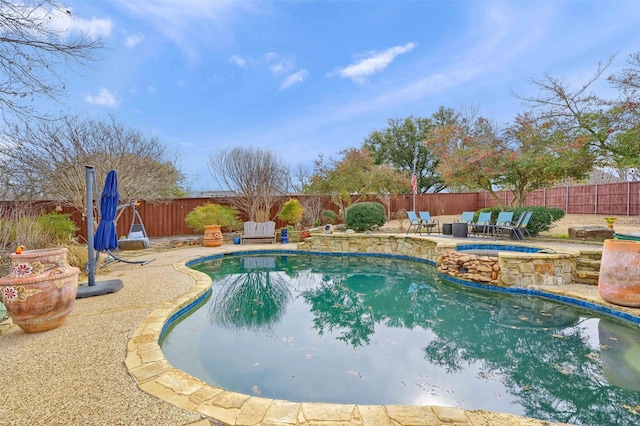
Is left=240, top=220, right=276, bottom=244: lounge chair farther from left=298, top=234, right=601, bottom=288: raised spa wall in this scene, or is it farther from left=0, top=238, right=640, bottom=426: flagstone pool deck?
left=0, top=238, right=640, bottom=426: flagstone pool deck

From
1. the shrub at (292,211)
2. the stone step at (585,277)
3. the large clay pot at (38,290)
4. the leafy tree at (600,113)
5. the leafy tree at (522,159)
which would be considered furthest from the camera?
the shrub at (292,211)

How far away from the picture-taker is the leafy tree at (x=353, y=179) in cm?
1288

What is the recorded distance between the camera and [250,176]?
1190 cm

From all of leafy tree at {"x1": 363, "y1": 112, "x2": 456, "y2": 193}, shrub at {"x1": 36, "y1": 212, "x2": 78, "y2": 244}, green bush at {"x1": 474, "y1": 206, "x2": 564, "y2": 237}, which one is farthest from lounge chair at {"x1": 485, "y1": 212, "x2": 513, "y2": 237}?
leafy tree at {"x1": 363, "y1": 112, "x2": 456, "y2": 193}

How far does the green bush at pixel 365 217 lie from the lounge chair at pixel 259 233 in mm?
2627

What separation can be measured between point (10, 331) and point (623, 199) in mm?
18651

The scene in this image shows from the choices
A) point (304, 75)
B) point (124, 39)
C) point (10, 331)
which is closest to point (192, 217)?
point (124, 39)

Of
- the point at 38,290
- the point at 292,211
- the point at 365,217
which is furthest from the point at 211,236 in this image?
the point at 38,290

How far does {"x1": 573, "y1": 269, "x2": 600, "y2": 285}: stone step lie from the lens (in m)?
5.17

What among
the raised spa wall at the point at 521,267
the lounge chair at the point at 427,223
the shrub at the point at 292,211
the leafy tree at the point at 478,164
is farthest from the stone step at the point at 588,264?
the shrub at the point at 292,211

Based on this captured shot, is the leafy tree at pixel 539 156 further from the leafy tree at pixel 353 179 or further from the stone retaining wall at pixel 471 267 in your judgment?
the stone retaining wall at pixel 471 267

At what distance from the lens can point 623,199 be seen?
13.3 metres

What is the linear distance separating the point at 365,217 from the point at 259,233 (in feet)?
11.8

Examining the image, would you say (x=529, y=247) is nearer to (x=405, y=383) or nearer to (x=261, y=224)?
(x=405, y=383)
